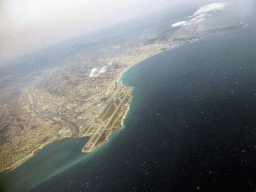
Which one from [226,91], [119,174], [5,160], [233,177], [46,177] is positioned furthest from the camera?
[5,160]

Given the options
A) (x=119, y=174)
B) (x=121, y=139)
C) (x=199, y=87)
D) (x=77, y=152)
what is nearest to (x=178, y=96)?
(x=199, y=87)

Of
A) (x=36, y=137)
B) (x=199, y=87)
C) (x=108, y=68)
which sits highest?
(x=108, y=68)

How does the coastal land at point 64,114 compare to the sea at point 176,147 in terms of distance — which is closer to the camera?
the sea at point 176,147

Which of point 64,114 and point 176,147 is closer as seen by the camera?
point 176,147

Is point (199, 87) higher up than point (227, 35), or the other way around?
point (227, 35)

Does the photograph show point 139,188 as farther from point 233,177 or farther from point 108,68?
point 108,68

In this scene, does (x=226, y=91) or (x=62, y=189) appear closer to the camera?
(x=62, y=189)

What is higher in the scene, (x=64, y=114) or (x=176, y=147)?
(x=64, y=114)

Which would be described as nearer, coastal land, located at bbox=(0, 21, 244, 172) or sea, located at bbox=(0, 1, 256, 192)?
sea, located at bbox=(0, 1, 256, 192)
